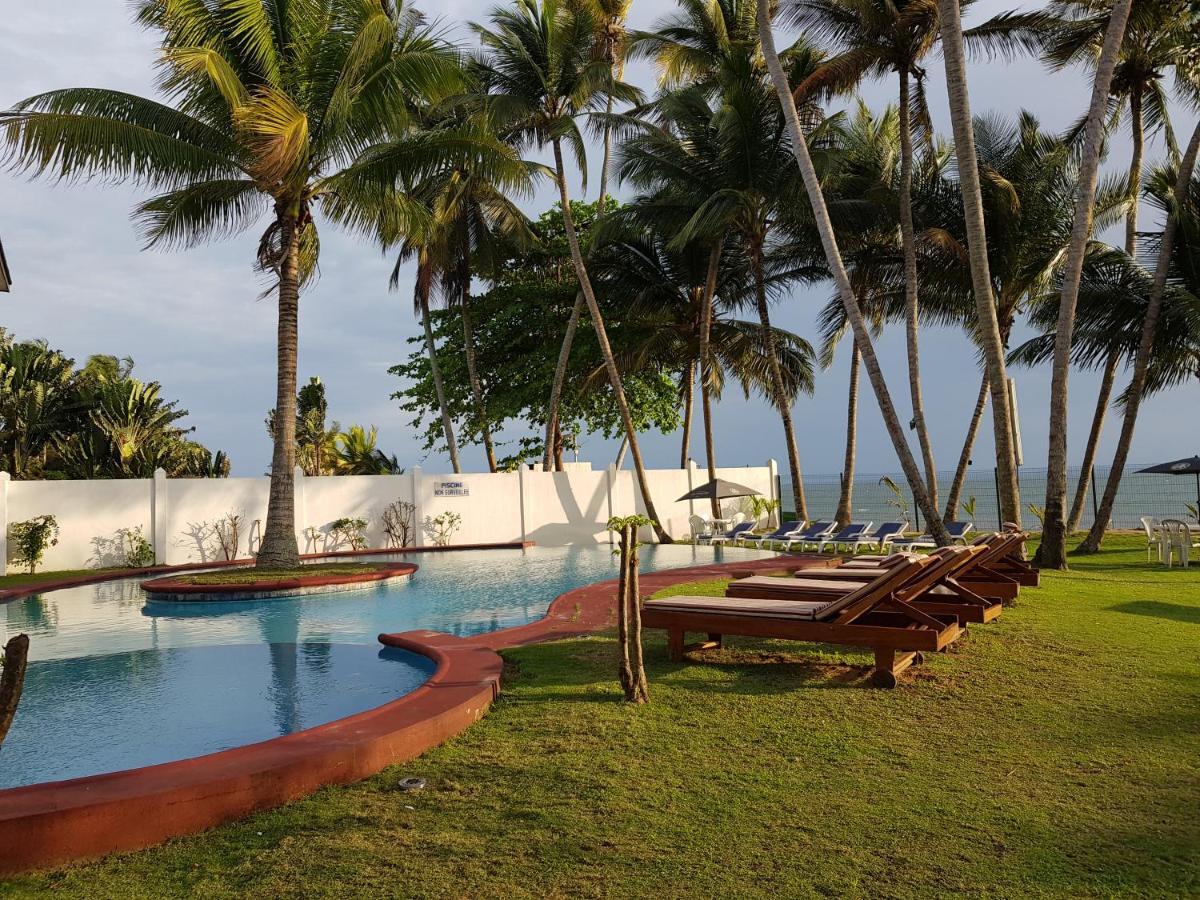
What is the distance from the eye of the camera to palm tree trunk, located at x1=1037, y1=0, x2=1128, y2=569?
11.2 meters

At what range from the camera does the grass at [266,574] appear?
40.2ft

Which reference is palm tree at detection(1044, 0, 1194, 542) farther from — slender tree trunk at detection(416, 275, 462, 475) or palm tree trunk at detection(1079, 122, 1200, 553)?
slender tree trunk at detection(416, 275, 462, 475)

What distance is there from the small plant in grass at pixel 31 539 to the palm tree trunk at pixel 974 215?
1670 centimetres

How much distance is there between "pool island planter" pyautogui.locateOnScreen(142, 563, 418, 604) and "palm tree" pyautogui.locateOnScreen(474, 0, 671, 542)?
26.3ft

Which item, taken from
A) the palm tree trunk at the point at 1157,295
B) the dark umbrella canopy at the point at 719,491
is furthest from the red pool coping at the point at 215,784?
the dark umbrella canopy at the point at 719,491

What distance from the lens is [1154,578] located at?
412 inches

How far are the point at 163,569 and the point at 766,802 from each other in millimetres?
15809

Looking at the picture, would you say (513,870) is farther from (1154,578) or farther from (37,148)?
(37,148)

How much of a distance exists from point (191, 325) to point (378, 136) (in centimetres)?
945

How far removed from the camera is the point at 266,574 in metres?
12.6

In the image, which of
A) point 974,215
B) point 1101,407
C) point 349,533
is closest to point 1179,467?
point 1101,407

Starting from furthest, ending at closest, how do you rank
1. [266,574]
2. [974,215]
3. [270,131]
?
[266,574] → [974,215] → [270,131]

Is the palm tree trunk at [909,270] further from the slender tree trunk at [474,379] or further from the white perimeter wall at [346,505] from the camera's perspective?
the slender tree trunk at [474,379]

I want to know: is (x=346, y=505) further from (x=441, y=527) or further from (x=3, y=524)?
(x=3, y=524)
